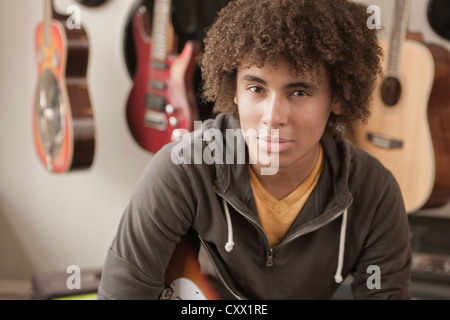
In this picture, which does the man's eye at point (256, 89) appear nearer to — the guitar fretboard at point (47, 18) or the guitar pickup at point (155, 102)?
the guitar pickup at point (155, 102)

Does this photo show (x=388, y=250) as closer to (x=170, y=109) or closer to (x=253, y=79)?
(x=253, y=79)

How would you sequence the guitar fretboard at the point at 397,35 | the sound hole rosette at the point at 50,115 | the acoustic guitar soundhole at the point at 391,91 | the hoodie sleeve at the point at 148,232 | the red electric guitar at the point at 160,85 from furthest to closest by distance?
1. the sound hole rosette at the point at 50,115
2. the red electric guitar at the point at 160,85
3. the acoustic guitar soundhole at the point at 391,91
4. the guitar fretboard at the point at 397,35
5. the hoodie sleeve at the point at 148,232

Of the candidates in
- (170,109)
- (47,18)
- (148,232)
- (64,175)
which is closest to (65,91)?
(47,18)

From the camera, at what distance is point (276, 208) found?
1.19m

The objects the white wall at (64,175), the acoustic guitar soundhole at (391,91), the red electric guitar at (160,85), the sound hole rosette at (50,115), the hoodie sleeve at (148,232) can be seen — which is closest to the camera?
the hoodie sleeve at (148,232)

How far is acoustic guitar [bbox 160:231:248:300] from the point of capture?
118 cm

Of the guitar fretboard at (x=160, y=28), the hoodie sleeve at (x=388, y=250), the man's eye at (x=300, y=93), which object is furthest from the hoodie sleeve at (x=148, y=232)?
the guitar fretboard at (x=160, y=28)

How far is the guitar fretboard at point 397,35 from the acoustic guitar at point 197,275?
768 millimetres

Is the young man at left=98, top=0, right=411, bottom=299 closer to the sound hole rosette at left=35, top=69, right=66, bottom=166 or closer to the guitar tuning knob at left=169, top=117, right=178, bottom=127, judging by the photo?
the guitar tuning knob at left=169, top=117, right=178, bottom=127

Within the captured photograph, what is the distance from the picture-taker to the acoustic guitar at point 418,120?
159cm

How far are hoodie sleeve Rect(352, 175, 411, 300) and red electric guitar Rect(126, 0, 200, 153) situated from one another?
0.73 meters

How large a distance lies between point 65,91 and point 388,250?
116cm

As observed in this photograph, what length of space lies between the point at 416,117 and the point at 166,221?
0.89 metres

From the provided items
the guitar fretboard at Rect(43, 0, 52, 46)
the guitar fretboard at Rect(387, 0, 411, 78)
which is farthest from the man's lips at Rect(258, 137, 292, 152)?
the guitar fretboard at Rect(43, 0, 52, 46)
